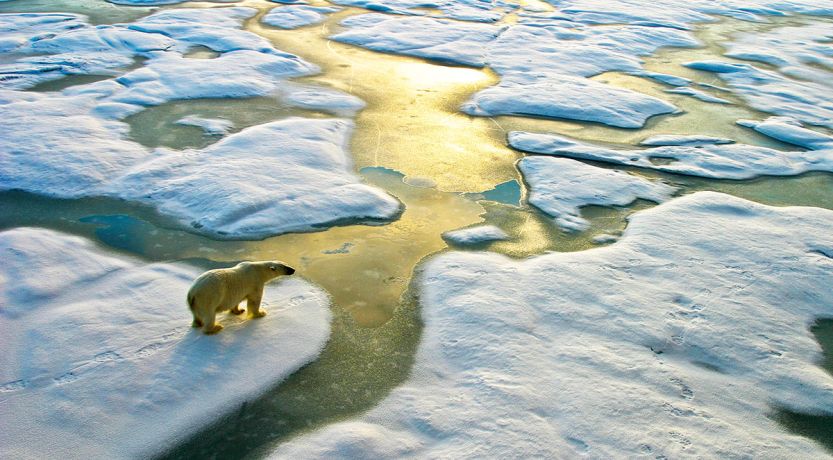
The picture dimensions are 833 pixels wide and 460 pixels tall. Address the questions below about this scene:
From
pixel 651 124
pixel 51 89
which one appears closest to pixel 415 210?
pixel 651 124

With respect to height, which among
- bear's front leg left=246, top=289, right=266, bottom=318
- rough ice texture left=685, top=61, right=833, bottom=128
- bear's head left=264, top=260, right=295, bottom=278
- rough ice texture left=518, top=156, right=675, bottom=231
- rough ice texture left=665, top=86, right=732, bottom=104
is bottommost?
bear's front leg left=246, top=289, right=266, bottom=318

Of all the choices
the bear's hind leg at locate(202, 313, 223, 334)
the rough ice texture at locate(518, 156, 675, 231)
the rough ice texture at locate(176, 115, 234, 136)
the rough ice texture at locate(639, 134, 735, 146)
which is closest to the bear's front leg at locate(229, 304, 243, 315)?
the bear's hind leg at locate(202, 313, 223, 334)

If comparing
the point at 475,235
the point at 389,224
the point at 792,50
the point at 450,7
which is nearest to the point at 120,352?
the point at 389,224

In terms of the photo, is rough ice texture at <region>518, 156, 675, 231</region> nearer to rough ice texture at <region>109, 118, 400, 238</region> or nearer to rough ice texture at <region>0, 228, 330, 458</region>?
rough ice texture at <region>109, 118, 400, 238</region>

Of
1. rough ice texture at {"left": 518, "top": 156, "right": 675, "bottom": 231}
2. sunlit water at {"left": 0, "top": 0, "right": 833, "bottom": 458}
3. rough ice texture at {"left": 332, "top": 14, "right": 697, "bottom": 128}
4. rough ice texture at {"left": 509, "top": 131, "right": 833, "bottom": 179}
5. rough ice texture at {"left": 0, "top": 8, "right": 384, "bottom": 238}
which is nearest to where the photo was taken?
sunlit water at {"left": 0, "top": 0, "right": 833, "bottom": 458}

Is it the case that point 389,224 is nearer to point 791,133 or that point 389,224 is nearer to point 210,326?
point 210,326

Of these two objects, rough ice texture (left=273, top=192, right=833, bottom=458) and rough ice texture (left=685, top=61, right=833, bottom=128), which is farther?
rough ice texture (left=685, top=61, right=833, bottom=128)

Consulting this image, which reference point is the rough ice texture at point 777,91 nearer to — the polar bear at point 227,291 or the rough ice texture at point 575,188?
the rough ice texture at point 575,188

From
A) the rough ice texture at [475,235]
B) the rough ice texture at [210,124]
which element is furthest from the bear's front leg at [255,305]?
the rough ice texture at [210,124]
